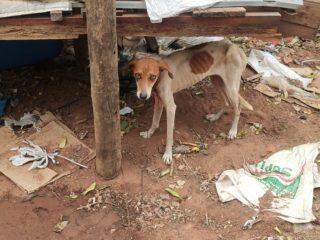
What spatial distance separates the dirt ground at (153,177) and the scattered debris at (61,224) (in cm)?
5

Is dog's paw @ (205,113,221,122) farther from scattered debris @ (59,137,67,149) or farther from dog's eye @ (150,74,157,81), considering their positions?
scattered debris @ (59,137,67,149)

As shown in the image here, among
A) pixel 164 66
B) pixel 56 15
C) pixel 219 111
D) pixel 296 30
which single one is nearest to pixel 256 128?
pixel 219 111

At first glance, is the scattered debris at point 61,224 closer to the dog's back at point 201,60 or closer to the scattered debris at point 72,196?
the scattered debris at point 72,196

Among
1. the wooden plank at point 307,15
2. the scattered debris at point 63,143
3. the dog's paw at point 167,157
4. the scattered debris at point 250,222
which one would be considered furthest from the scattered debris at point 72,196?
the wooden plank at point 307,15

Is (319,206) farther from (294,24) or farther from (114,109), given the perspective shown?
(294,24)

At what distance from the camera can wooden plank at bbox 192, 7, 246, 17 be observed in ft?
13.4

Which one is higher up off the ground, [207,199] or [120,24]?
[120,24]

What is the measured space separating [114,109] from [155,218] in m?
1.16

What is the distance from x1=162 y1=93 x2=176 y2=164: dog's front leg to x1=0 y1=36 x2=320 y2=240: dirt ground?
0.35 ft

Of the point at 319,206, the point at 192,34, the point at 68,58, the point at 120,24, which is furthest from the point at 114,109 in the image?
the point at 68,58

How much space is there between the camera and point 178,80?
15.9 ft

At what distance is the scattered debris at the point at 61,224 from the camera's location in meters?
4.07

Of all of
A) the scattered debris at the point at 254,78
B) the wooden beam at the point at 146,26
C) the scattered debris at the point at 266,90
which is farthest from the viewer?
the scattered debris at the point at 254,78

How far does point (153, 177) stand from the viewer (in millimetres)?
4617
